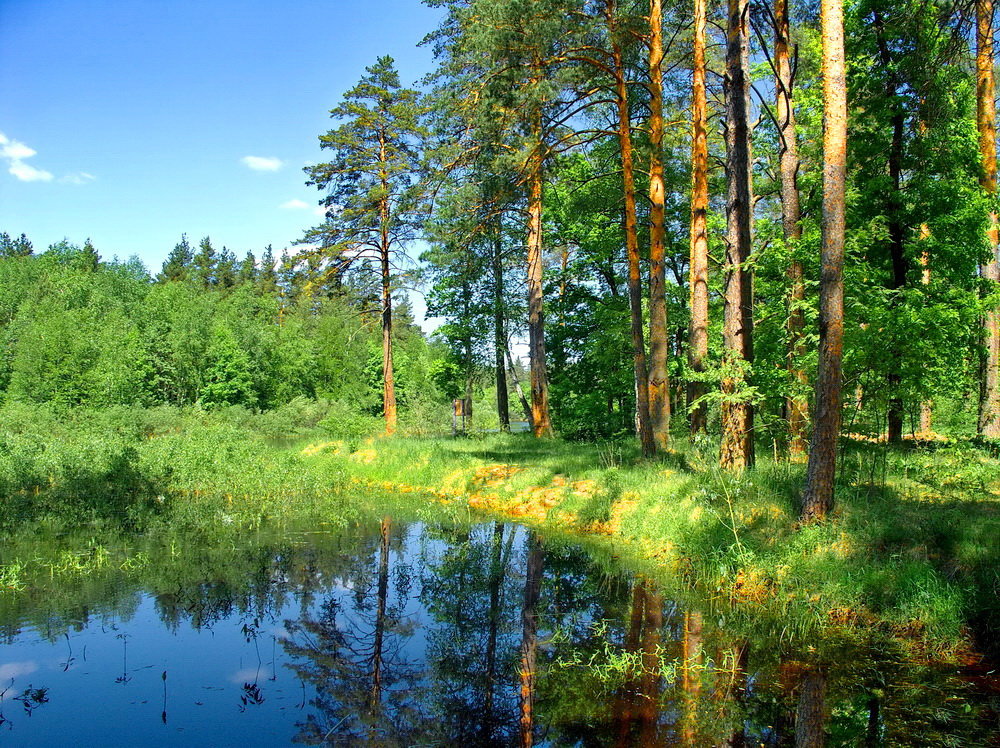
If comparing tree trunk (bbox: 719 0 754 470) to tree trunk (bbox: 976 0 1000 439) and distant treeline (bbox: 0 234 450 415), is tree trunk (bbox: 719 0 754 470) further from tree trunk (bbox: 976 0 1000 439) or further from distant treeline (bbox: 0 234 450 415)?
distant treeline (bbox: 0 234 450 415)

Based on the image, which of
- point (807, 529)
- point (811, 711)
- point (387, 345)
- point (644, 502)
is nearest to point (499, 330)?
point (387, 345)

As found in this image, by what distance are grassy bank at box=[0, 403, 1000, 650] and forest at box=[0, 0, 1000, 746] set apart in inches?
2.1

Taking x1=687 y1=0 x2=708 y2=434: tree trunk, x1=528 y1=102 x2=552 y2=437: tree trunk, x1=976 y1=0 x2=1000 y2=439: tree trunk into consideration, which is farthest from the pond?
x1=528 y1=102 x2=552 y2=437: tree trunk

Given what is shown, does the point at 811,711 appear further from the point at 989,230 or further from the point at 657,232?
the point at 989,230

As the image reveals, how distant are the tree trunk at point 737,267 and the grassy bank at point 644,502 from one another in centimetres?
61

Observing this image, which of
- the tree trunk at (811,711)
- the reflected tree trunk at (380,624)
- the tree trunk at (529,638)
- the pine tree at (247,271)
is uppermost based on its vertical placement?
the pine tree at (247,271)

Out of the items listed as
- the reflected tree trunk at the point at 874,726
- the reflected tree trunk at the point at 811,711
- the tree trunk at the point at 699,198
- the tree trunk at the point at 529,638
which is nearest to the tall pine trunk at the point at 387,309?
the tree trunk at the point at 699,198

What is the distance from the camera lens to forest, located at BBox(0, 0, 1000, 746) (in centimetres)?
675

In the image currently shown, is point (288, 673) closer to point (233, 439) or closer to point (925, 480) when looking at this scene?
point (925, 480)

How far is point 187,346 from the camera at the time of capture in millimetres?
38344

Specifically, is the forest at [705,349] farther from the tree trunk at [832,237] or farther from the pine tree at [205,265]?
the pine tree at [205,265]

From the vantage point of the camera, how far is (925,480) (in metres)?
9.34

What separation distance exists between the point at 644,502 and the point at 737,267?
409 cm

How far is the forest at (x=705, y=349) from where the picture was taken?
675 cm
